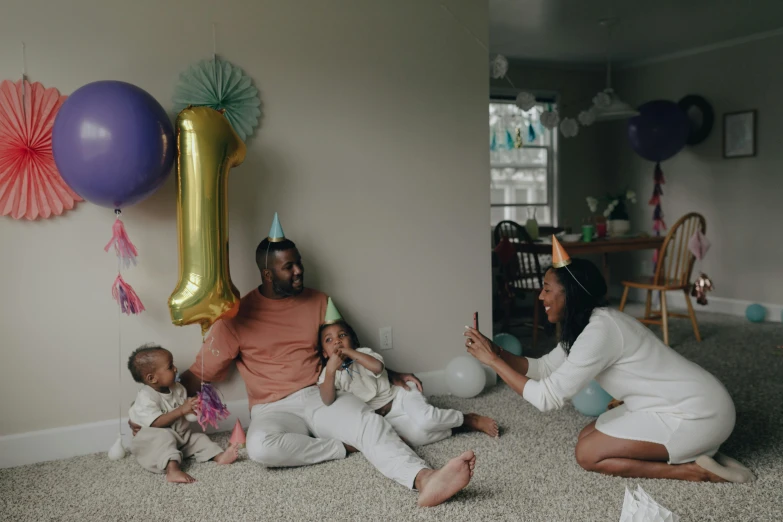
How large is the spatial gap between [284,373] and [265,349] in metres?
0.13

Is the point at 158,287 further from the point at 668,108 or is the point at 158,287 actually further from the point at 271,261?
the point at 668,108

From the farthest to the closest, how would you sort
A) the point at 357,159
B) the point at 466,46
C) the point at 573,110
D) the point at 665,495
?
the point at 573,110
the point at 466,46
the point at 357,159
the point at 665,495

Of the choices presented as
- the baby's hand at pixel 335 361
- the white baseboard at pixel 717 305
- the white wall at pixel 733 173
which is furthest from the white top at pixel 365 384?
the white wall at pixel 733 173

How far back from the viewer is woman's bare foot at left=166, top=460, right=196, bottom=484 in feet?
7.42

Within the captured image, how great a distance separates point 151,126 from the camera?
2.21 metres

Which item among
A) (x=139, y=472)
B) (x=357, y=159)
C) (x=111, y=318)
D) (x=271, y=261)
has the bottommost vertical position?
(x=139, y=472)

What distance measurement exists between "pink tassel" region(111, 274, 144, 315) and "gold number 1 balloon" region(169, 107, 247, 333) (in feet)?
0.76

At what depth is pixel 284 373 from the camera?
2.64 m

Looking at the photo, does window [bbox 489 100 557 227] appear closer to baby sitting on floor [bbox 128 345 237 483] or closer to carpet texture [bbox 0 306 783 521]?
carpet texture [bbox 0 306 783 521]

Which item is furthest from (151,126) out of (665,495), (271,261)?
(665,495)

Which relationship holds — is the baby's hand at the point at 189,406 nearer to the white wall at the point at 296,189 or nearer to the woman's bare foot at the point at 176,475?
the woman's bare foot at the point at 176,475

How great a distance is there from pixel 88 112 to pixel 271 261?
33.7 inches

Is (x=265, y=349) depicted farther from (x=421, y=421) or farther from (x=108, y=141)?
(x=108, y=141)

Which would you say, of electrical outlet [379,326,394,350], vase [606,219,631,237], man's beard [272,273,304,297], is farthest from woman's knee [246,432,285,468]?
vase [606,219,631,237]
